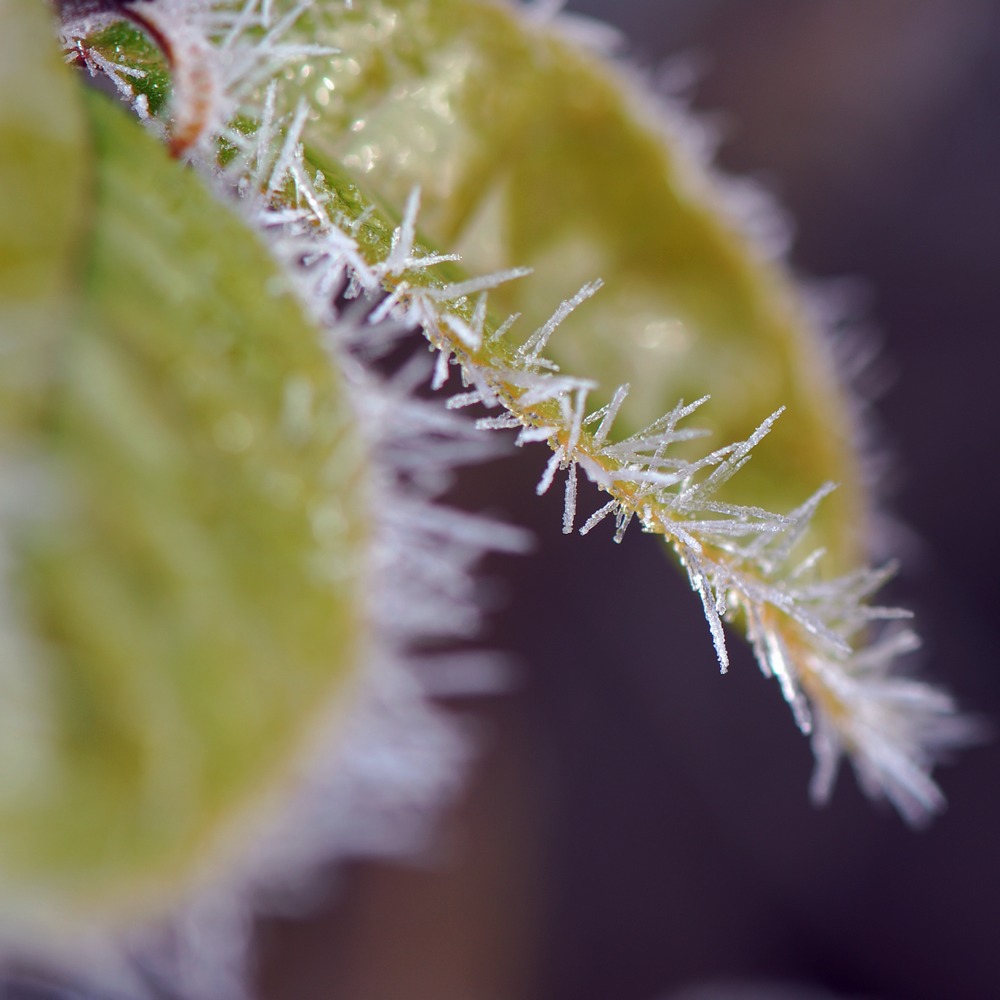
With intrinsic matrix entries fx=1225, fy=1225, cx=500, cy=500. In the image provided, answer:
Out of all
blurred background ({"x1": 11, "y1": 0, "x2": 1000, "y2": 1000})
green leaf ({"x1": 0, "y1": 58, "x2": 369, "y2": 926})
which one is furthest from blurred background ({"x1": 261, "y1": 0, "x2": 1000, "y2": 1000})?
green leaf ({"x1": 0, "y1": 58, "x2": 369, "y2": 926})

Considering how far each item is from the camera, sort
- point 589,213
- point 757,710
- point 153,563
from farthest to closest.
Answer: point 757,710, point 589,213, point 153,563

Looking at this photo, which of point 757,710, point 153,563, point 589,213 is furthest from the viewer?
point 757,710

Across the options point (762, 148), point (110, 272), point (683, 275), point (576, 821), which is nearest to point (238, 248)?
point (110, 272)

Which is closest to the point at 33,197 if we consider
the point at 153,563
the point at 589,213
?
the point at 153,563

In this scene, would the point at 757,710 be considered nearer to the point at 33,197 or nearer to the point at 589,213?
the point at 589,213

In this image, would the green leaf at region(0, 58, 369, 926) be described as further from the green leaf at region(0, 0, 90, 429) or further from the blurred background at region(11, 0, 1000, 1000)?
the blurred background at region(11, 0, 1000, 1000)

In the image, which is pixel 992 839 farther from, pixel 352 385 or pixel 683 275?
pixel 352 385
